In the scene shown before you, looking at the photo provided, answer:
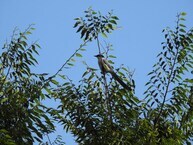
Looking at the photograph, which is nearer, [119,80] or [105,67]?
[119,80]

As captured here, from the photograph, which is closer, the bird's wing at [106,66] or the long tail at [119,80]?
the long tail at [119,80]

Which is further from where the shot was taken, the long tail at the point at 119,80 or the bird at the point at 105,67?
the bird at the point at 105,67

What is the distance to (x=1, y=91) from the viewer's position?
4.93 metres

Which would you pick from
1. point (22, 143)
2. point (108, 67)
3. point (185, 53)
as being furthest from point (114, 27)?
point (22, 143)

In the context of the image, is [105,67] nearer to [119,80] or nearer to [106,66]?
[106,66]

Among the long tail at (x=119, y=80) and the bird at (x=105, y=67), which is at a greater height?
the bird at (x=105, y=67)

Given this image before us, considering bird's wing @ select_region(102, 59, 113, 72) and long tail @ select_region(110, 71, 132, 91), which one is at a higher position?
bird's wing @ select_region(102, 59, 113, 72)

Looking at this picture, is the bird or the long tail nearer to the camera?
the long tail

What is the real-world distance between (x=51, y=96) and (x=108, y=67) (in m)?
0.73

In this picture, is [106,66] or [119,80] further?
[106,66]

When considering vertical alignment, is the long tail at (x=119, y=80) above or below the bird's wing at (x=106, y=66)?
below

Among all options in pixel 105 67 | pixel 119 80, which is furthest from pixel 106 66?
pixel 119 80

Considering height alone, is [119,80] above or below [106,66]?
below

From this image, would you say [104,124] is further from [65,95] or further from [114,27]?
[114,27]
